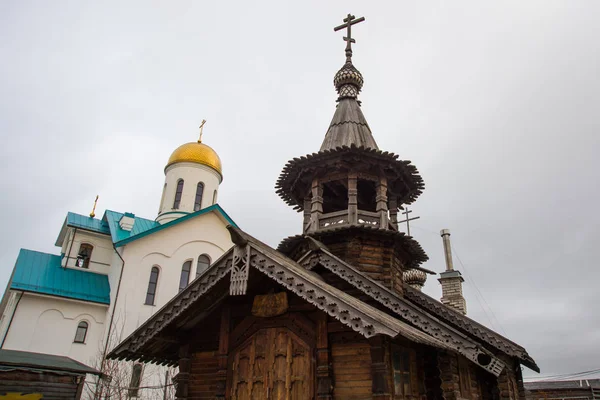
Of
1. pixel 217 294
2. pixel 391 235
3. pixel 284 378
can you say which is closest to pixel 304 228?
pixel 391 235

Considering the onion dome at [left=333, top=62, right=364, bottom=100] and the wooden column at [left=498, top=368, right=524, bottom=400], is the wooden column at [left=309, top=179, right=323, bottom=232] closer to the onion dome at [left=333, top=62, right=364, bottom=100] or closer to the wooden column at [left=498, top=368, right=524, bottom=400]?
the onion dome at [left=333, top=62, right=364, bottom=100]

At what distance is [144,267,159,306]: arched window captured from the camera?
2332 cm

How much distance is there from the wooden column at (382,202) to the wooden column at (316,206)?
1712mm

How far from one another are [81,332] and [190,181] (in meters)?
12.7

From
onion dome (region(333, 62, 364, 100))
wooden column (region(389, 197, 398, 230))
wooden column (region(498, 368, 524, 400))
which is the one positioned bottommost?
wooden column (region(498, 368, 524, 400))

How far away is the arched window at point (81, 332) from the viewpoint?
70.7ft

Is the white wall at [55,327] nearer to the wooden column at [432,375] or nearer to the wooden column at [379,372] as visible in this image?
the wooden column at [432,375]

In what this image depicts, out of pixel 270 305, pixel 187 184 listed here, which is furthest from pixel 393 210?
pixel 187 184

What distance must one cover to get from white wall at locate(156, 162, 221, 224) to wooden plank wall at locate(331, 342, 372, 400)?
23518 millimetres

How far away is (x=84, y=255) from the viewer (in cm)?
2512

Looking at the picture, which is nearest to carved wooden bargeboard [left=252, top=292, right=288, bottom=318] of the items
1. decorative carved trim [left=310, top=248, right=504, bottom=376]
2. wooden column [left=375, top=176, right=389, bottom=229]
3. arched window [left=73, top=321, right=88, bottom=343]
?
decorative carved trim [left=310, top=248, right=504, bottom=376]

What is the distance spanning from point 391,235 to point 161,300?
14.9m

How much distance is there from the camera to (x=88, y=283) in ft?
75.7

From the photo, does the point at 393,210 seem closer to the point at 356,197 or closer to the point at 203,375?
the point at 356,197
